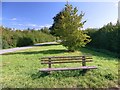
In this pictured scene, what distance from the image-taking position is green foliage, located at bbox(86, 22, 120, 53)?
2185 cm

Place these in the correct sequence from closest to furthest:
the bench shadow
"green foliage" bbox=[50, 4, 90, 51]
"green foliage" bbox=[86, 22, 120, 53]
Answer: the bench shadow
"green foliage" bbox=[50, 4, 90, 51]
"green foliage" bbox=[86, 22, 120, 53]

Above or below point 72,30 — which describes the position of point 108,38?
below

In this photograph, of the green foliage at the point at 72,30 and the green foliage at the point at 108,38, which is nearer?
the green foliage at the point at 72,30

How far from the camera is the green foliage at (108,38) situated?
21848mm

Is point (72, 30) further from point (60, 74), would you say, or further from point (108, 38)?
point (60, 74)

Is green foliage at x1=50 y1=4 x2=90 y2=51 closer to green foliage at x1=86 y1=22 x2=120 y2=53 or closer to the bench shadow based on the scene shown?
green foliage at x1=86 y1=22 x2=120 y2=53

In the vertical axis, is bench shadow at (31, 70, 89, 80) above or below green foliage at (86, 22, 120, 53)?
below

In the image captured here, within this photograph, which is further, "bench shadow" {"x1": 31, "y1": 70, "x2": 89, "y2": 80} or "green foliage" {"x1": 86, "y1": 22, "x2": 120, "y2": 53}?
"green foliage" {"x1": 86, "y1": 22, "x2": 120, "y2": 53}

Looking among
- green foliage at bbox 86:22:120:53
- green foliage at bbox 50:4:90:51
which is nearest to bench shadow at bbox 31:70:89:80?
green foliage at bbox 50:4:90:51

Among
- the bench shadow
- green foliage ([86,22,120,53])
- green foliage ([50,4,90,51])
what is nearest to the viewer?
the bench shadow

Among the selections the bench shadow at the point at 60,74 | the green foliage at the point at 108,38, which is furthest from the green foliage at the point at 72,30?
the bench shadow at the point at 60,74

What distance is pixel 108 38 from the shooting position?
80.3ft

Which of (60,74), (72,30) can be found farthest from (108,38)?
(60,74)

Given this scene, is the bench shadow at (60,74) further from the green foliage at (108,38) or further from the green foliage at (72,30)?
the green foliage at (108,38)
